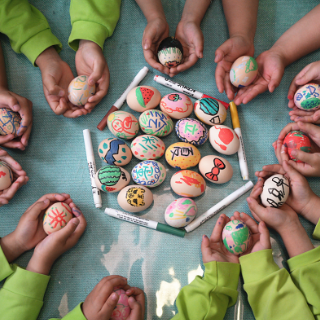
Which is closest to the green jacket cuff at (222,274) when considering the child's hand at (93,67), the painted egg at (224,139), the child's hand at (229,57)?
the painted egg at (224,139)

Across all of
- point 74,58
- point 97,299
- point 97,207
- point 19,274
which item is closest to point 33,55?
point 74,58

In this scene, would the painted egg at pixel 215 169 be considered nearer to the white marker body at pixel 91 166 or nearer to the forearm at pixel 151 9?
the white marker body at pixel 91 166

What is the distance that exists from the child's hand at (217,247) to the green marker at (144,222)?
0.27 feet

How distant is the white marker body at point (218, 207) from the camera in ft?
2.84

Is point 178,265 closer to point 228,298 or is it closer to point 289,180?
point 228,298

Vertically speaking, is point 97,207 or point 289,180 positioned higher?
point 289,180

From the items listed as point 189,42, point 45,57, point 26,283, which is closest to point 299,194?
point 189,42

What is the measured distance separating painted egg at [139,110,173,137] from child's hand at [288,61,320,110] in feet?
1.47

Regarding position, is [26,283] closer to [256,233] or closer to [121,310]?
[121,310]

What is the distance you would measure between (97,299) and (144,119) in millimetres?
561

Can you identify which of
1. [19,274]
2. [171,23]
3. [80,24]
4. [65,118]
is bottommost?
[19,274]

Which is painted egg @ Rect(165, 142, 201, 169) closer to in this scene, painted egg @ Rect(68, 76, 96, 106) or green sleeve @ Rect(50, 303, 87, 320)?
painted egg @ Rect(68, 76, 96, 106)

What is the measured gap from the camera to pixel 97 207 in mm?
906

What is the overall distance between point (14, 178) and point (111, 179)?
346mm
